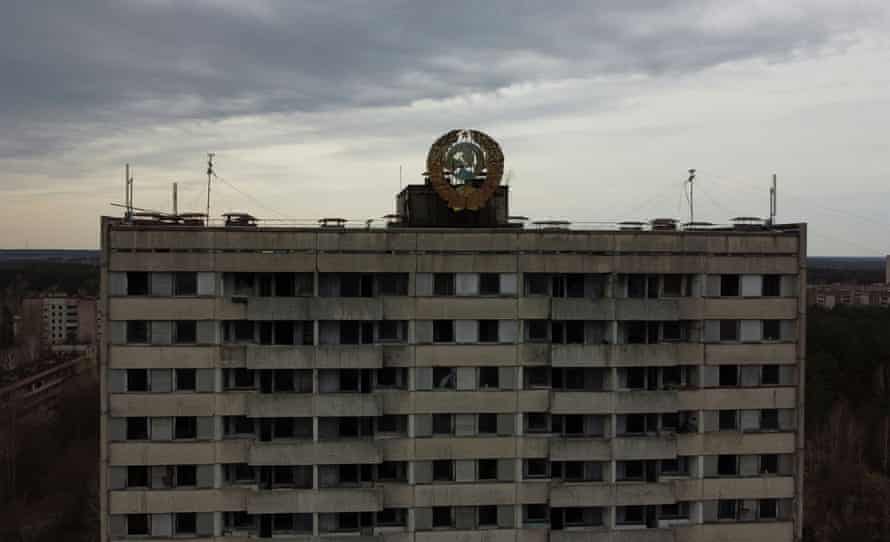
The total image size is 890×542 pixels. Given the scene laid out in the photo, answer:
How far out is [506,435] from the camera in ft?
149

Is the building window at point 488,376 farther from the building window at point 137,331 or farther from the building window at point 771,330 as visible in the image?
the building window at point 137,331

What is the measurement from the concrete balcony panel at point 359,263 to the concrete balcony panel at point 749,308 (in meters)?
19.3

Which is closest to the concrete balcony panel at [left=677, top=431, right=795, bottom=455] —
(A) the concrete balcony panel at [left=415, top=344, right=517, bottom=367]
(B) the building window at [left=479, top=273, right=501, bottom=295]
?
(A) the concrete balcony panel at [left=415, top=344, right=517, bottom=367]

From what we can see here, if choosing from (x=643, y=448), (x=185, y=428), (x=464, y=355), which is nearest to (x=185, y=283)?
(x=185, y=428)

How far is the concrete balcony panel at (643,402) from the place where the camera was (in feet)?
151

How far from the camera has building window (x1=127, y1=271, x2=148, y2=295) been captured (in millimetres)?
44188

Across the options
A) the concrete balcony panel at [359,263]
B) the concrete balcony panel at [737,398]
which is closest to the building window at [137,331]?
the concrete balcony panel at [359,263]

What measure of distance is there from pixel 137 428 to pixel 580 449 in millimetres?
26288

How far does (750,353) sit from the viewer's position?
47.2m

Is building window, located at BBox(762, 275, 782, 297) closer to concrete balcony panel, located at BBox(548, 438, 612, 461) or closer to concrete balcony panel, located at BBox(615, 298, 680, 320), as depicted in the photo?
concrete balcony panel, located at BBox(615, 298, 680, 320)

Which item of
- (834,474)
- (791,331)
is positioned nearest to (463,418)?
(791,331)

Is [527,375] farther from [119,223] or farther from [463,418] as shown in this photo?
[119,223]

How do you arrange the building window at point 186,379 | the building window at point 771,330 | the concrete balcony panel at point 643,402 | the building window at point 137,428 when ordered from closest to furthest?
the building window at point 137,428, the building window at point 186,379, the concrete balcony panel at point 643,402, the building window at point 771,330

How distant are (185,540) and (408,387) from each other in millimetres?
15868
